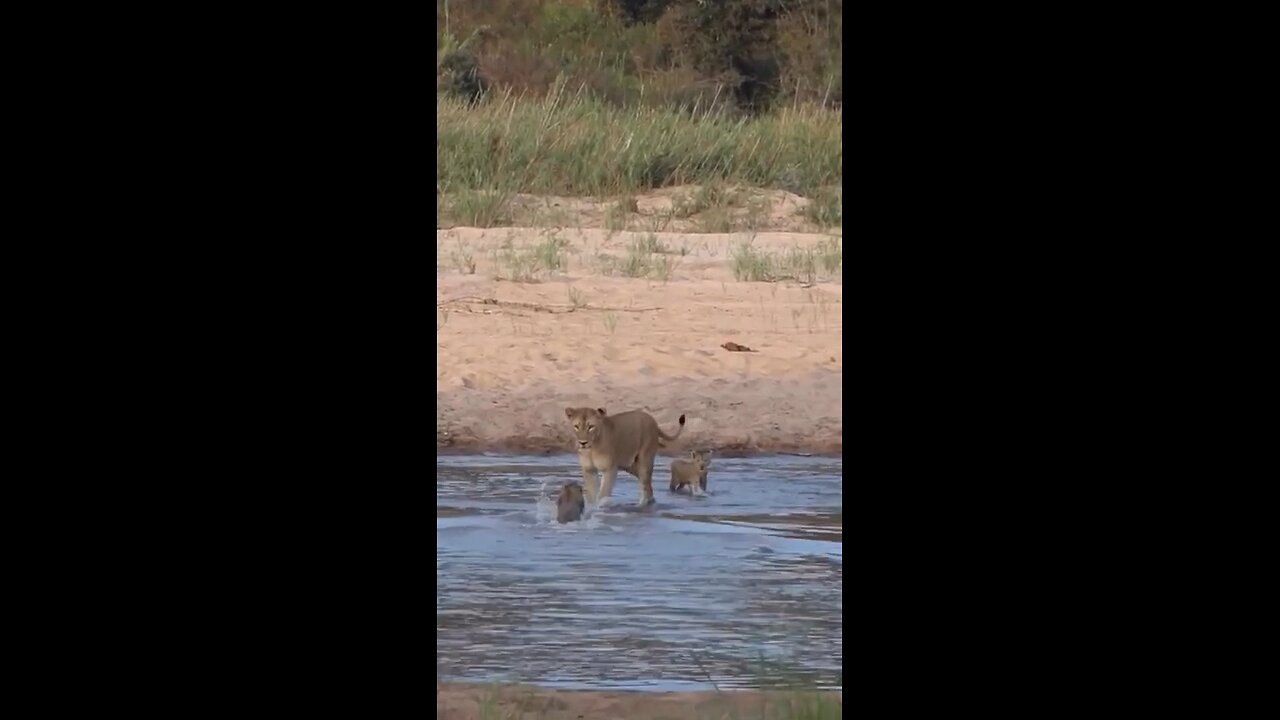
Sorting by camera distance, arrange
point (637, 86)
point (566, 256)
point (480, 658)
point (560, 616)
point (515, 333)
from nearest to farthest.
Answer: point (480, 658) → point (560, 616) → point (515, 333) → point (566, 256) → point (637, 86)

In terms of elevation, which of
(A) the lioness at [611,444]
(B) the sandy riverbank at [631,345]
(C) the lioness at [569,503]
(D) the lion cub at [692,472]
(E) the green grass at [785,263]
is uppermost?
(E) the green grass at [785,263]

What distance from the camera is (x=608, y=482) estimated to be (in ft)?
24.8

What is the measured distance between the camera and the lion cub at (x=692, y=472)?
7758mm

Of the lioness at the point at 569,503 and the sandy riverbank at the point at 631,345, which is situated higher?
the sandy riverbank at the point at 631,345

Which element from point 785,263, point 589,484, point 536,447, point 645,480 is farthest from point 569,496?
point 785,263

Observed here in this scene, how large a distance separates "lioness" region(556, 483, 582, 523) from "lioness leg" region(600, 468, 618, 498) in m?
0.13

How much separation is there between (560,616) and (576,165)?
16.9 feet

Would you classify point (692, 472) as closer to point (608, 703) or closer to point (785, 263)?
point (785, 263)

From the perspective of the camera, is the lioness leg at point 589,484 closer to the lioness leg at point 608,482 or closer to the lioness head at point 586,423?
the lioness leg at point 608,482

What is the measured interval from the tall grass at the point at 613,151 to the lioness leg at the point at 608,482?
3256mm

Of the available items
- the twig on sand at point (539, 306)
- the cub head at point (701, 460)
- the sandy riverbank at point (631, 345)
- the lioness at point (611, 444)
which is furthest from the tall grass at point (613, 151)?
the lioness at point (611, 444)
